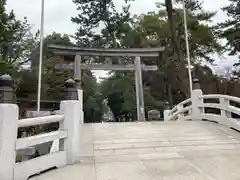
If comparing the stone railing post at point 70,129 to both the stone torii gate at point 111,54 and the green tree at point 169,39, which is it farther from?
the green tree at point 169,39

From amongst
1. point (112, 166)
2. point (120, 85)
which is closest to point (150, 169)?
point (112, 166)

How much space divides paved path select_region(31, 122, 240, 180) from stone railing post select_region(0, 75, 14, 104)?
3.33 feet

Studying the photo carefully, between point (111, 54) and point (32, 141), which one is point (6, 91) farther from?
point (111, 54)

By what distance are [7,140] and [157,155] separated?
7.96 feet

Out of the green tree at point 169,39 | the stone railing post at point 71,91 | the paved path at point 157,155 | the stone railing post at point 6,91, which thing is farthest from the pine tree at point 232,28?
the stone railing post at point 6,91

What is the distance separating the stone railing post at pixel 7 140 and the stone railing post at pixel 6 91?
0.10m

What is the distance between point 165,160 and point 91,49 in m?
8.89

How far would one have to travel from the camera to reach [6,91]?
3152 mm

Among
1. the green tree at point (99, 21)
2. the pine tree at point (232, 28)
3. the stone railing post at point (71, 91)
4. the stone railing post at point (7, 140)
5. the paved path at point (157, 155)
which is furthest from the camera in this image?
the green tree at point (99, 21)

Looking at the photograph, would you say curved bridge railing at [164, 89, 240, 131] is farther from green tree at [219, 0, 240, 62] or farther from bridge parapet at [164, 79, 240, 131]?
green tree at [219, 0, 240, 62]

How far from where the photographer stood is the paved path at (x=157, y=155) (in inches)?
136

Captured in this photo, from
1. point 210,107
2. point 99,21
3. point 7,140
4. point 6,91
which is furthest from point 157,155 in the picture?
point 99,21

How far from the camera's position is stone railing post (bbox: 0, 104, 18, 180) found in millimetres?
2945

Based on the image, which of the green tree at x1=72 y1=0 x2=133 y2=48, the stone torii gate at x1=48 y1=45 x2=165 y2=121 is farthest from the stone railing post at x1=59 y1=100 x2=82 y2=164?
the green tree at x1=72 y1=0 x2=133 y2=48
